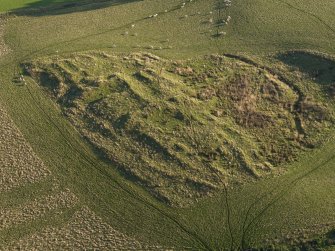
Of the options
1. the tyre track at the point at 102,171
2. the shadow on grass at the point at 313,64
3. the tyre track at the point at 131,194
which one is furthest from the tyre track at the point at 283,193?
the shadow on grass at the point at 313,64

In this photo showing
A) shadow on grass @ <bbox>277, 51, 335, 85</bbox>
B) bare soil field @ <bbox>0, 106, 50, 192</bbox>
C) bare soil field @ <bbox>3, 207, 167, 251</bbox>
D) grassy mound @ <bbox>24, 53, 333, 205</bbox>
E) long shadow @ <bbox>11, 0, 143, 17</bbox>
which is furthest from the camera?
long shadow @ <bbox>11, 0, 143, 17</bbox>

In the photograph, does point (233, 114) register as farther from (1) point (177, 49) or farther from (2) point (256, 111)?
(1) point (177, 49)

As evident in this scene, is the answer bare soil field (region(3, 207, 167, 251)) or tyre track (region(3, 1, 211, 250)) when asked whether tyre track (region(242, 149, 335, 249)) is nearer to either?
tyre track (region(3, 1, 211, 250))

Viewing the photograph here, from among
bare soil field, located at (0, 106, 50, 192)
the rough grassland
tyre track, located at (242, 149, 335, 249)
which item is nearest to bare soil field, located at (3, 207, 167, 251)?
the rough grassland

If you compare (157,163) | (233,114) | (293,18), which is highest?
(293,18)

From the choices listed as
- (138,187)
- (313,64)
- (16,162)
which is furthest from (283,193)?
(16,162)

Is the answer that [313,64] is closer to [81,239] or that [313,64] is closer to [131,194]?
[131,194]

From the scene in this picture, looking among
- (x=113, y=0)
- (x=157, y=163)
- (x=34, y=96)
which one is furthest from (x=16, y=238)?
(x=113, y=0)
